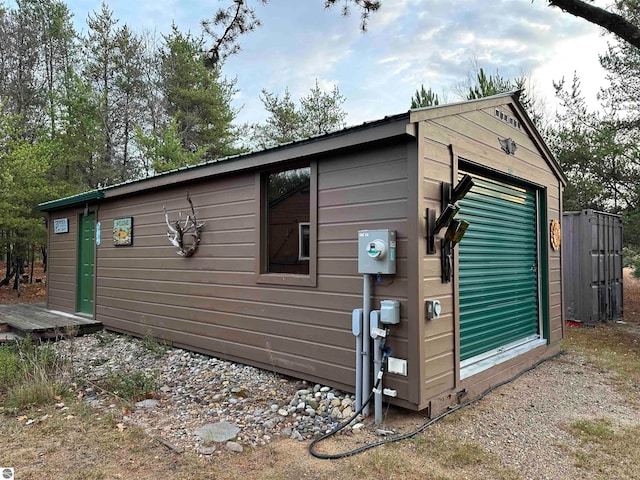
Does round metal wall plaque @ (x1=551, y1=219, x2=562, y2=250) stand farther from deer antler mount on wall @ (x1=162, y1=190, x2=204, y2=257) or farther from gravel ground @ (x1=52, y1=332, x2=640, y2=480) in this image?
deer antler mount on wall @ (x1=162, y1=190, x2=204, y2=257)

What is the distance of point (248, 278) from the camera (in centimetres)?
437

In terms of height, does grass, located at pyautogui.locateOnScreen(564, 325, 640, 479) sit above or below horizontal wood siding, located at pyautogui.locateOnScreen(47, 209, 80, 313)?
below

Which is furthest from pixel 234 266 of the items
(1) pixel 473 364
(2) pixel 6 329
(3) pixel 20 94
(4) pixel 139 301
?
(3) pixel 20 94

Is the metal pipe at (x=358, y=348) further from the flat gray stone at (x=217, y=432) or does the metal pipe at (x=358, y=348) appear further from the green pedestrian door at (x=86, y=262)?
the green pedestrian door at (x=86, y=262)

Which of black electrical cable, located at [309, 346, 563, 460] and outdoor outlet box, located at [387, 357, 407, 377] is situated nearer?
black electrical cable, located at [309, 346, 563, 460]

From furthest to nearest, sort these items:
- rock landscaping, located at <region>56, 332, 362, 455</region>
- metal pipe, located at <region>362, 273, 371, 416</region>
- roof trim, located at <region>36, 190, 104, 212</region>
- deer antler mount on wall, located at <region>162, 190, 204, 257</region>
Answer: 1. roof trim, located at <region>36, 190, 104, 212</region>
2. deer antler mount on wall, located at <region>162, 190, 204, 257</region>
3. metal pipe, located at <region>362, 273, 371, 416</region>
4. rock landscaping, located at <region>56, 332, 362, 455</region>

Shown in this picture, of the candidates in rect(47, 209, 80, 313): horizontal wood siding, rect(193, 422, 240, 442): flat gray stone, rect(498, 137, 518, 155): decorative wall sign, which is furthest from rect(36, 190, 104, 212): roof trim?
rect(498, 137, 518, 155): decorative wall sign

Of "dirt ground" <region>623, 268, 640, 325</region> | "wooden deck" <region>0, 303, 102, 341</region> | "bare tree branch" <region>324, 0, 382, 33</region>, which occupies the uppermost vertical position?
"bare tree branch" <region>324, 0, 382, 33</region>

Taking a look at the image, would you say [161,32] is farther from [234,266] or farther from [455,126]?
[455,126]

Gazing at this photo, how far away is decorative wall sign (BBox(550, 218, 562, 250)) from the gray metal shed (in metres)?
2.10

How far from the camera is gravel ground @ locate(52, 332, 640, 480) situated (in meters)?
2.77

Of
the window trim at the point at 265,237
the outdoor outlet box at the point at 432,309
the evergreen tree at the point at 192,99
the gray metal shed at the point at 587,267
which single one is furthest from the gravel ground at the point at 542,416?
the evergreen tree at the point at 192,99

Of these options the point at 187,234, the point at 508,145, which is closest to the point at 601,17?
the point at 508,145

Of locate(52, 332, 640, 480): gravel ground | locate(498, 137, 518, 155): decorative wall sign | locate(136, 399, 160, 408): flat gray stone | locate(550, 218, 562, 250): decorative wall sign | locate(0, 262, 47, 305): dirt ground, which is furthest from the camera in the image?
locate(0, 262, 47, 305): dirt ground
